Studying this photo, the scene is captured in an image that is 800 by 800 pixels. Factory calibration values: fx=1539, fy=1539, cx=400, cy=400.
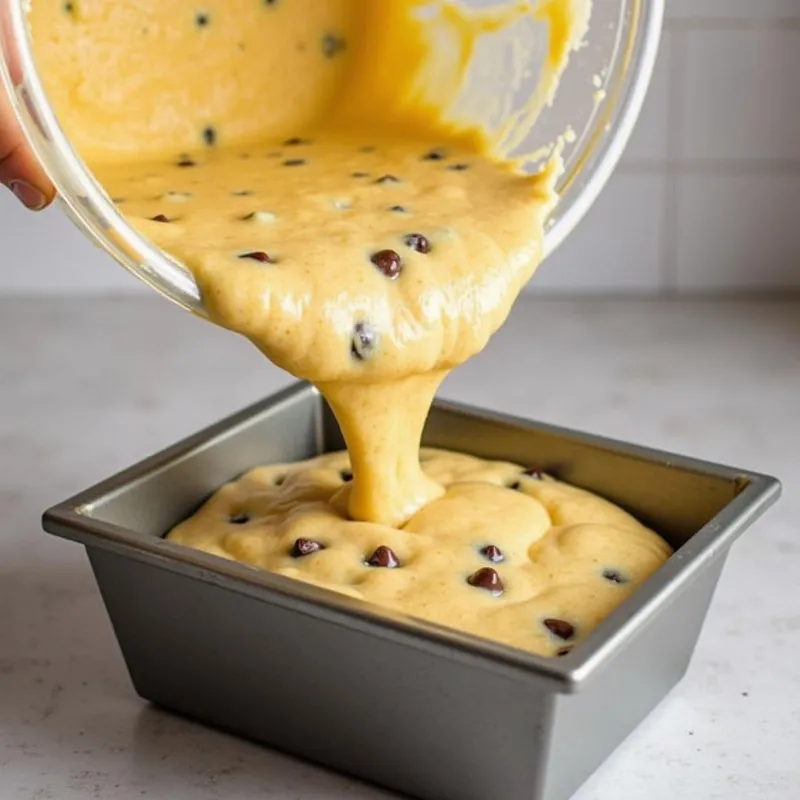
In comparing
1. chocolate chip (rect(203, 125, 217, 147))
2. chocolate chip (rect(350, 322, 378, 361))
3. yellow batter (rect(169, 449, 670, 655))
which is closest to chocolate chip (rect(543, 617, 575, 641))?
yellow batter (rect(169, 449, 670, 655))

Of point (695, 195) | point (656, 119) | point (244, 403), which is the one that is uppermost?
point (656, 119)

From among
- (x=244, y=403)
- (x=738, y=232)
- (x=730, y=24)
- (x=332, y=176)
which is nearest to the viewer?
(x=332, y=176)

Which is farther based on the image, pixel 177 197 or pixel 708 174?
pixel 708 174

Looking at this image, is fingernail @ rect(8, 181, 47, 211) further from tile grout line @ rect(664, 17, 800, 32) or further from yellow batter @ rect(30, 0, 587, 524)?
tile grout line @ rect(664, 17, 800, 32)

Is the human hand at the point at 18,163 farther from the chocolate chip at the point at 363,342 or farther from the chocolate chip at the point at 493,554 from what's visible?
the chocolate chip at the point at 493,554

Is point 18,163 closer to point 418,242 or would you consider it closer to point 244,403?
point 418,242

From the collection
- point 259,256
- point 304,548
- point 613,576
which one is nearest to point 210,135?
point 259,256

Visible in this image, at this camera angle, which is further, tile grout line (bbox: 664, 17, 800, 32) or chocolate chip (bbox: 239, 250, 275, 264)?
tile grout line (bbox: 664, 17, 800, 32)
